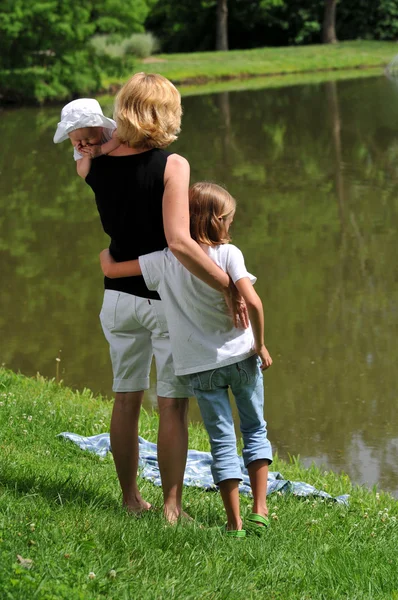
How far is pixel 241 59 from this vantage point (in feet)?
135

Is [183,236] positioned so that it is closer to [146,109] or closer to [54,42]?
[146,109]

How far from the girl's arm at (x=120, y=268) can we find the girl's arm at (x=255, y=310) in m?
0.42

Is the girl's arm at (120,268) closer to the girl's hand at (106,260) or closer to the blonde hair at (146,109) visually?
the girl's hand at (106,260)

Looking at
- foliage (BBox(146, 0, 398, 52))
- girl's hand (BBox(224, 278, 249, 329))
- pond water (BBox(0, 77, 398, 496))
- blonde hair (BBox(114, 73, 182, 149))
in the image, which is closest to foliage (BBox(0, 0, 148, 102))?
pond water (BBox(0, 77, 398, 496))

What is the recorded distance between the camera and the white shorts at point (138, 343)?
382 centimetres

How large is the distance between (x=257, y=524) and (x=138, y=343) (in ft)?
2.81

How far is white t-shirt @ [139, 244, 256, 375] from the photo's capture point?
372 centimetres

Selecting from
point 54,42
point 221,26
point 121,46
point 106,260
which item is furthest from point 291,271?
point 221,26

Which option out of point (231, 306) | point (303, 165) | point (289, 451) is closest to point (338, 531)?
point (231, 306)

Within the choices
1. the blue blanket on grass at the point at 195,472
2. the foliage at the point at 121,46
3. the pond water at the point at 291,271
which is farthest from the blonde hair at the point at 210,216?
the foliage at the point at 121,46

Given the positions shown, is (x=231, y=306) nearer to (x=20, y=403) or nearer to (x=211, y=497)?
(x=211, y=497)

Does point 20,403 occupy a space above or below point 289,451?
above

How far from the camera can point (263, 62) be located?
132 ft

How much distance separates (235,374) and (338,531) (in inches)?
31.1
